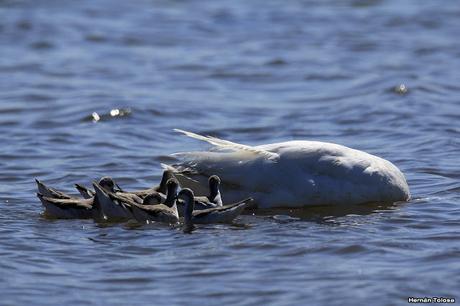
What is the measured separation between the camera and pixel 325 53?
71.1 ft

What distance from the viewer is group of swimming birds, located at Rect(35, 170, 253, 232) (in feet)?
33.8

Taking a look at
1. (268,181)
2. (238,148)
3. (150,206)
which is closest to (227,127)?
(238,148)

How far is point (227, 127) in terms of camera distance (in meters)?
15.7

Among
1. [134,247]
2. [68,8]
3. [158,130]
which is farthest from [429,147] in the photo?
[68,8]

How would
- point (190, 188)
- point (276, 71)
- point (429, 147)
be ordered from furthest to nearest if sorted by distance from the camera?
point (276, 71)
point (429, 147)
point (190, 188)

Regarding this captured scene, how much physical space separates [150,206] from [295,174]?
1397 mm

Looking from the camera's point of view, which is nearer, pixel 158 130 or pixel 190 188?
pixel 190 188

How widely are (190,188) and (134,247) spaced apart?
169cm

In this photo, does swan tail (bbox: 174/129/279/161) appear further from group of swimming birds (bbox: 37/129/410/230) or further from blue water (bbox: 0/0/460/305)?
blue water (bbox: 0/0/460/305)

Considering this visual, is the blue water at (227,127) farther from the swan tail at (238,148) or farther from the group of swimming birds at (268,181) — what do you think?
the swan tail at (238,148)

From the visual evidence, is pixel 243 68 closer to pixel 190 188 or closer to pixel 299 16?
pixel 299 16

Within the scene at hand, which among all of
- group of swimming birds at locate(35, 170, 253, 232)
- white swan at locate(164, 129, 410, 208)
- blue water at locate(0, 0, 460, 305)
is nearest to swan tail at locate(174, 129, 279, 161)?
white swan at locate(164, 129, 410, 208)

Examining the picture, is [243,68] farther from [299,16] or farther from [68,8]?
[68,8]

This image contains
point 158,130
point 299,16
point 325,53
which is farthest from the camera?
point 299,16
